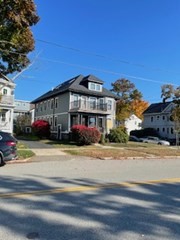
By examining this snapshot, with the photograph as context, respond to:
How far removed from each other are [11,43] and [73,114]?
768 inches

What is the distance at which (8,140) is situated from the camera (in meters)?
14.0

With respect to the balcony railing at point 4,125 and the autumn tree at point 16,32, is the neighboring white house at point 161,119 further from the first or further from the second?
the autumn tree at point 16,32

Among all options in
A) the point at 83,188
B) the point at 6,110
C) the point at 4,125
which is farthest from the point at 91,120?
the point at 83,188

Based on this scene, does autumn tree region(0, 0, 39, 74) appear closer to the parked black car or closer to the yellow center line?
the parked black car

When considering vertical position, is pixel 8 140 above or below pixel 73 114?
below

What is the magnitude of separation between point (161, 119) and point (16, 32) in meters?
49.3

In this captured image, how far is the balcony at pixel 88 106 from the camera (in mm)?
36500

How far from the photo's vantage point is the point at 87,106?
37125 mm

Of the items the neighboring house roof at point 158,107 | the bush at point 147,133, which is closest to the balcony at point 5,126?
the bush at point 147,133

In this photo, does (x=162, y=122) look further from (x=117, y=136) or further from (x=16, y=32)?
(x=16, y=32)

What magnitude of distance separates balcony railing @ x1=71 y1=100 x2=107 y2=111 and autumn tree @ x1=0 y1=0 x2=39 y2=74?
603 inches

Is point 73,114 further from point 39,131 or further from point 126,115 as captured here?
point 126,115

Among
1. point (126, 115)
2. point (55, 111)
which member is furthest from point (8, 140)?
point (126, 115)

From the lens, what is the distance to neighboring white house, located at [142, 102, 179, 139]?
61.3 meters
